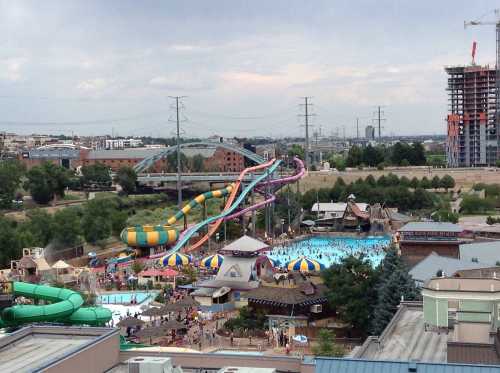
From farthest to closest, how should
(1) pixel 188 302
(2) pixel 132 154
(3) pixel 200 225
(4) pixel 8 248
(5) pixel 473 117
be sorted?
1. (2) pixel 132 154
2. (5) pixel 473 117
3. (3) pixel 200 225
4. (4) pixel 8 248
5. (1) pixel 188 302

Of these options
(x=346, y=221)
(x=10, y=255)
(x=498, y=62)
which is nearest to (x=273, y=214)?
(x=346, y=221)

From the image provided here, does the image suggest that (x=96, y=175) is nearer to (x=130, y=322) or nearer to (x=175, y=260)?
(x=175, y=260)

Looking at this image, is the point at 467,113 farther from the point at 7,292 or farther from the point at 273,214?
the point at 7,292

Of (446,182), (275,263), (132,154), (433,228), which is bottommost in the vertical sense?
(275,263)

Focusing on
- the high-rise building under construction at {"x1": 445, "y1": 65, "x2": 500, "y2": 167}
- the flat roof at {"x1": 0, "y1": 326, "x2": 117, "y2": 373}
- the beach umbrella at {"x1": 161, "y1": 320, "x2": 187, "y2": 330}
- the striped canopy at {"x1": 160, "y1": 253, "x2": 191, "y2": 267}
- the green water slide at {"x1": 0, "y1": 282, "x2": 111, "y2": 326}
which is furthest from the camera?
the high-rise building under construction at {"x1": 445, "y1": 65, "x2": 500, "y2": 167}

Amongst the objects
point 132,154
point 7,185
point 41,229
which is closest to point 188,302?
point 41,229

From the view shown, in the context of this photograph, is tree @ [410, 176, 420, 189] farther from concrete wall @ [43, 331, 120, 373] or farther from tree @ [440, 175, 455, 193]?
concrete wall @ [43, 331, 120, 373]

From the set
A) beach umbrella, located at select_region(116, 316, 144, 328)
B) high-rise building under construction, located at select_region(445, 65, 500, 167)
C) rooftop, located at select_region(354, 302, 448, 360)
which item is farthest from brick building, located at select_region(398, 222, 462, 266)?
high-rise building under construction, located at select_region(445, 65, 500, 167)
